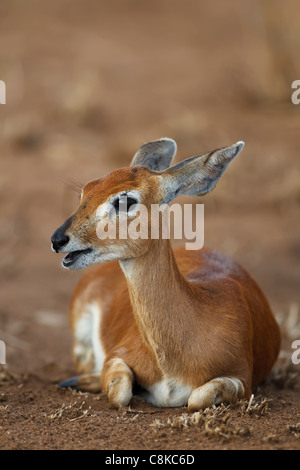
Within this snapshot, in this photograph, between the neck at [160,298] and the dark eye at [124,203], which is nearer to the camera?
the dark eye at [124,203]

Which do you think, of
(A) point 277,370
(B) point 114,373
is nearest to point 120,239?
(B) point 114,373

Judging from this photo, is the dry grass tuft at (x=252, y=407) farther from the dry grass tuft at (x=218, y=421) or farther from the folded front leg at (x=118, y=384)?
the folded front leg at (x=118, y=384)

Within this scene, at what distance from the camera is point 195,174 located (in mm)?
5465

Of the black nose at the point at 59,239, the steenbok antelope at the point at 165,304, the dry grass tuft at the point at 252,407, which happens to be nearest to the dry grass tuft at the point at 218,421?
the dry grass tuft at the point at 252,407

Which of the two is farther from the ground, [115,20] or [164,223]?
[115,20]

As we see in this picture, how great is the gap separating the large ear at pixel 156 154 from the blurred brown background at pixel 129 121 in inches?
58.0

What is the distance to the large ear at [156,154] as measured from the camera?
6273 millimetres

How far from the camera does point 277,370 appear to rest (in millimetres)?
6949

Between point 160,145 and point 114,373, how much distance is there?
168cm

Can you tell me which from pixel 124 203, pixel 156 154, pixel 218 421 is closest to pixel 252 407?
pixel 218 421

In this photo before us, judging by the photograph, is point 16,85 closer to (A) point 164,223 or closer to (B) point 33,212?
→ (B) point 33,212

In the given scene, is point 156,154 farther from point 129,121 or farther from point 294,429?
point 129,121

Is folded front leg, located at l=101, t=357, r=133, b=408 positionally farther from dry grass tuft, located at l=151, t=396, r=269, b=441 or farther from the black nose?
the black nose

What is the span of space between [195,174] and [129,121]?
30.2ft
